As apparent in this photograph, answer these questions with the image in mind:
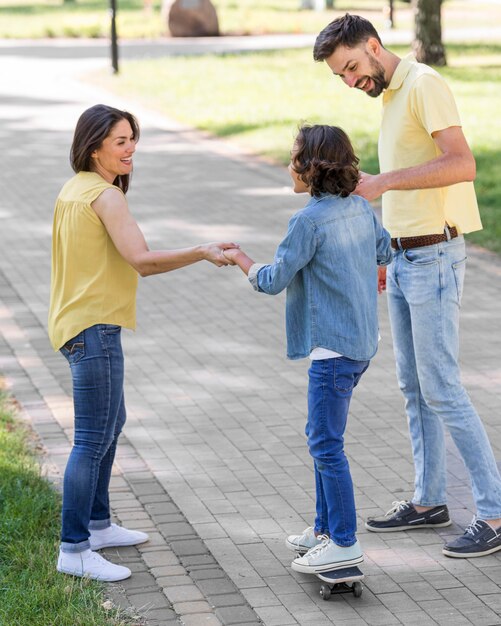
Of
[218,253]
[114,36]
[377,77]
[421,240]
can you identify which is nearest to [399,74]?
[377,77]

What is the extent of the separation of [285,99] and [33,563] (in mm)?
16212

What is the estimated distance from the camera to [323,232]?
430 centimetres

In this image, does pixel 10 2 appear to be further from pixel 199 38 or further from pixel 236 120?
pixel 236 120

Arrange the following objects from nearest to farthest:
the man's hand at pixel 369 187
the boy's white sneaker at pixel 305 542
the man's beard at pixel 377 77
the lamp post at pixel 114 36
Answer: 1. the man's hand at pixel 369 187
2. the man's beard at pixel 377 77
3. the boy's white sneaker at pixel 305 542
4. the lamp post at pixel 114 36

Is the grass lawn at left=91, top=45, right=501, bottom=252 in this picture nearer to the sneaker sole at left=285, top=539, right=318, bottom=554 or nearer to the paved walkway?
the paved walkway

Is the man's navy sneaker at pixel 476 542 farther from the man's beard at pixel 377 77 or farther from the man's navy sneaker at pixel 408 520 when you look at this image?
the man's beard at pixel 377 77

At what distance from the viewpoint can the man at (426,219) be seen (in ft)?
15.1

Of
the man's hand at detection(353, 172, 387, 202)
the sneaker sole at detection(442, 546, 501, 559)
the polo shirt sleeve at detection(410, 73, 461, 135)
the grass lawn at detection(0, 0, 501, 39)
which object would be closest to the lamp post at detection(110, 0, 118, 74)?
the grass lawn at detection(0, 0, 501, 39)

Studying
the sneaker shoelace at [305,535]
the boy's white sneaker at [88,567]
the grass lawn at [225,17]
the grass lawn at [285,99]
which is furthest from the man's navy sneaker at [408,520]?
the grass lawn at [225,17]

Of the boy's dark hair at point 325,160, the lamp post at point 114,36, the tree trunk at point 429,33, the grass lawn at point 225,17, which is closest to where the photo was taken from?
the boy's dark hair at point 325,160

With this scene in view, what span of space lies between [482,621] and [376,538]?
33.6 inches

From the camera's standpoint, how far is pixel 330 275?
436 centimetres

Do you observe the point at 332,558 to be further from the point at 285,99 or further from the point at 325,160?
the point at 285,99

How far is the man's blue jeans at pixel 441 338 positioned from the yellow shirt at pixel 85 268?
3.61 ft
